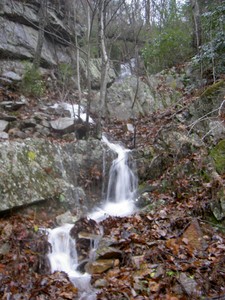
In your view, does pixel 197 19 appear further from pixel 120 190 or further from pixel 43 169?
pixel 43 169

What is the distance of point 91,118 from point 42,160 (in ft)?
12.4

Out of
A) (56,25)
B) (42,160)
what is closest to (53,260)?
(42,160)

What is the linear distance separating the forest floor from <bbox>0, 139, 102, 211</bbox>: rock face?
13.4 inches

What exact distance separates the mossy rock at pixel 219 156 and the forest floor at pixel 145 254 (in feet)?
1.55

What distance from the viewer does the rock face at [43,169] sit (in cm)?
619

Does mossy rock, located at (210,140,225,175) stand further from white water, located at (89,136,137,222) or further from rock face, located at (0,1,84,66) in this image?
rock face, located at (0,1,84,66)

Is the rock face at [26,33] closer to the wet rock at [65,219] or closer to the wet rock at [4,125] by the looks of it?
the wet rock at [4,125]

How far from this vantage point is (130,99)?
11789mm

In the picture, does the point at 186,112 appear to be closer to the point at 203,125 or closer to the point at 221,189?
the point at 203,125

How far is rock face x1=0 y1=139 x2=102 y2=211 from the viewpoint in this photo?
6.19 m

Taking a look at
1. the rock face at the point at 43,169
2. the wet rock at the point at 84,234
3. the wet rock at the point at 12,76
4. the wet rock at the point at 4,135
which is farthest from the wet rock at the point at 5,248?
the wet rock at the point at 12,76

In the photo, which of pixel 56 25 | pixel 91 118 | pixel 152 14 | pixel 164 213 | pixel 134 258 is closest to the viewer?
pixel 134 258

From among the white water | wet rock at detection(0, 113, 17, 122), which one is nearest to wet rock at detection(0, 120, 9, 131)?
wet rock at detection(0, 113, 17, 122)

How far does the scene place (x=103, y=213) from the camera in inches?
283
